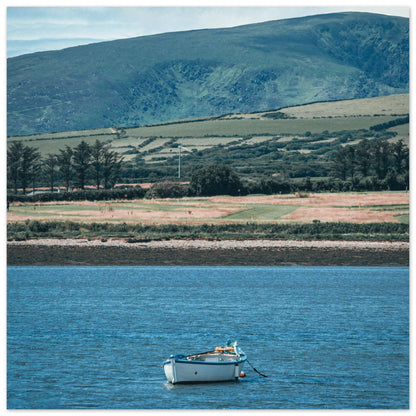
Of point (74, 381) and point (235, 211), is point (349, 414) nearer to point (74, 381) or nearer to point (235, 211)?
point (74, 381)

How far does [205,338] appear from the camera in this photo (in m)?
25.1

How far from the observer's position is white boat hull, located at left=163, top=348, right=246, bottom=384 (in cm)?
1812

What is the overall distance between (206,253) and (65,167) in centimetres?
1734

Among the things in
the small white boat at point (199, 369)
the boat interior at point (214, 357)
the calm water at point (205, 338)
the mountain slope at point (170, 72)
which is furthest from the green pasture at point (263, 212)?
the small white boat at point (199, 369)

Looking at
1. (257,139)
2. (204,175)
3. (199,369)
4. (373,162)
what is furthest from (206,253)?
(257,139)

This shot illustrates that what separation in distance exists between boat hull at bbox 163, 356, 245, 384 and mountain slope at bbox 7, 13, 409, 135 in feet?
128

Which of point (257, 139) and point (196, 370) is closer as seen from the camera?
point (196, 370)

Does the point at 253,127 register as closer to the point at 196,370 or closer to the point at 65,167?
the point at 65,167

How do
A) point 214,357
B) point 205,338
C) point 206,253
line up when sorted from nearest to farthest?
point 214,357, point 205,338, point 206,253

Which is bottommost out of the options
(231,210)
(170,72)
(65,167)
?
(231,210)

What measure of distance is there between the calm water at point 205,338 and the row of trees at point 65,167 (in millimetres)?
10681

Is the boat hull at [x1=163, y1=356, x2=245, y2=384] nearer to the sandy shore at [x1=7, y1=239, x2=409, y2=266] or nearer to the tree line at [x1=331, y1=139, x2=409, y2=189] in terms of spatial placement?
the sandy shore at [x1=7, y1=239, x2=409, y2=266]

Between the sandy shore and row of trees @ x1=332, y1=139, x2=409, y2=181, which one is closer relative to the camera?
→ the sandy shore

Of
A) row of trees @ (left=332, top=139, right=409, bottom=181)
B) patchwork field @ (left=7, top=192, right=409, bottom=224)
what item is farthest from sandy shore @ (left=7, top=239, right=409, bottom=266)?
row of trees @ (left=332, top=139, right=409, bottom=181)
